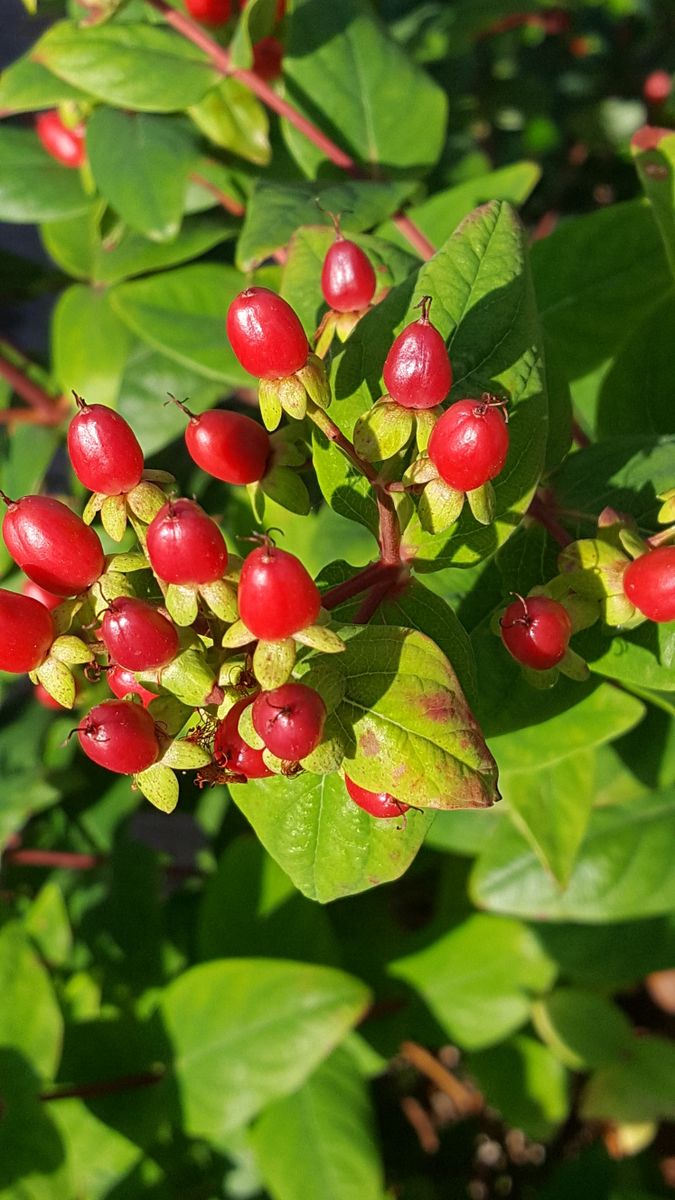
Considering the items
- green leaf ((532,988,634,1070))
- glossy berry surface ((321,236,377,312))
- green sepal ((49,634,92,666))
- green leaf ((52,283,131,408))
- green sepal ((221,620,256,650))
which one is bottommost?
green leaf ((532,988,634,1070))

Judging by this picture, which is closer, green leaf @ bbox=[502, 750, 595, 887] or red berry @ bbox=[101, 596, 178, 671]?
red berry @ bbox=[101, 596, 178, 671]

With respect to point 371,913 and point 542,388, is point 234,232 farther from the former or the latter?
point 371,913

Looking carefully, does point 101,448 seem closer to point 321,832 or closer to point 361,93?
point 321,832

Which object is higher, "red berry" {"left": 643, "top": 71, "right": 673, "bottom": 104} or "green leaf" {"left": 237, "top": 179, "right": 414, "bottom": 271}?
"green leaf" {"left": 237, "top": 179, "right": 414, "bottom": 271}

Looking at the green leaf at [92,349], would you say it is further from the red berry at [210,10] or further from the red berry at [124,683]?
the red berry at [124,683]

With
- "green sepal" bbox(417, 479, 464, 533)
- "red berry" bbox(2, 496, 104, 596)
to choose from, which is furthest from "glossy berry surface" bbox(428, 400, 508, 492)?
"red berry" bbox(2, 496, 104, 596)

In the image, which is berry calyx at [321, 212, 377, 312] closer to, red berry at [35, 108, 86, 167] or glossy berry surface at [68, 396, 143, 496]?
glossy berry surface at [68, 396, 143, 496]

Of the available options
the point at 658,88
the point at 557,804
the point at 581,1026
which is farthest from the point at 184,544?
the point at 658,88
